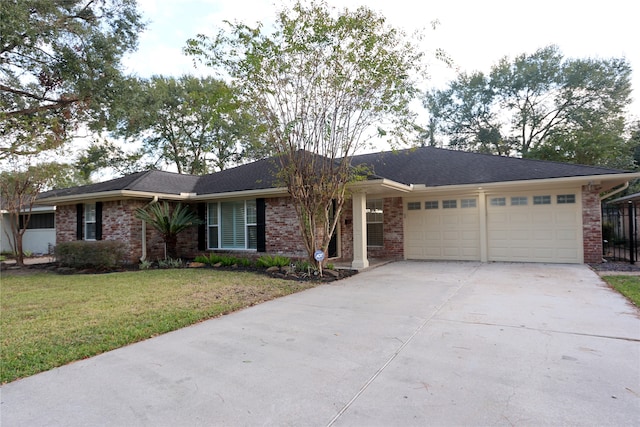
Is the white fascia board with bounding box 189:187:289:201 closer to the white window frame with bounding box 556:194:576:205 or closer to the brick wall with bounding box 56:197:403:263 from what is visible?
the brick wall with bounding box 56:197:403:263

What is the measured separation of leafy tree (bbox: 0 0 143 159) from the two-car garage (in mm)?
10033

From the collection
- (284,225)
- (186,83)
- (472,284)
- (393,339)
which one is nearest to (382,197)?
(284,225)

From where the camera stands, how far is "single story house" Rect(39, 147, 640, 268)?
9750 mm

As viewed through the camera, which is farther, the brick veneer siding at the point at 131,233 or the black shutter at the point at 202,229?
the black shutter at the point at 202,229

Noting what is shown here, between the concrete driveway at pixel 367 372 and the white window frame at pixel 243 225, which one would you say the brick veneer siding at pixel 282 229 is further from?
the concrete driveway at pixel 367 372

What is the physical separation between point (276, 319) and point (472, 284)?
14.6 feet

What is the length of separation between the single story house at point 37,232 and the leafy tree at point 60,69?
8.50m

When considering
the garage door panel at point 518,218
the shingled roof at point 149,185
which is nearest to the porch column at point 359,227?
the garage door panel at point 518,218

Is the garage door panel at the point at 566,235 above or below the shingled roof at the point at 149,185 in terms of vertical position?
below

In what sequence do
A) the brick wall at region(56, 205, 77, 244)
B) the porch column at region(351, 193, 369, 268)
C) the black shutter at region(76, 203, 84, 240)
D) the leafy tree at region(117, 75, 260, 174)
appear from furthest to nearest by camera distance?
the leafy tree at region(117, 75, 260, 174) < the brick wall at region(56, 205, 77, 244) < the black shutter at region(76, 203, 84, 240) < the porch column at region(351, 193, 369, 268)

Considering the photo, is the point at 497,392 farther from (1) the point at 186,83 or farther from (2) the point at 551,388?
(1) the point at 186,83

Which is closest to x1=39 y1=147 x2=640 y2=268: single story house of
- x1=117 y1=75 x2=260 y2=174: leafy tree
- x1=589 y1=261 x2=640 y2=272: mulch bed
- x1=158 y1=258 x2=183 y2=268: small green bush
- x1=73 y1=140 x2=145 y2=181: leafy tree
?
x1=589 y1=261 x2=640 y2=272: mulch bed

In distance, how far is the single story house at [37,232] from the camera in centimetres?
1688

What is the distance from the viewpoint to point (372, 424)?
235 centimetres
